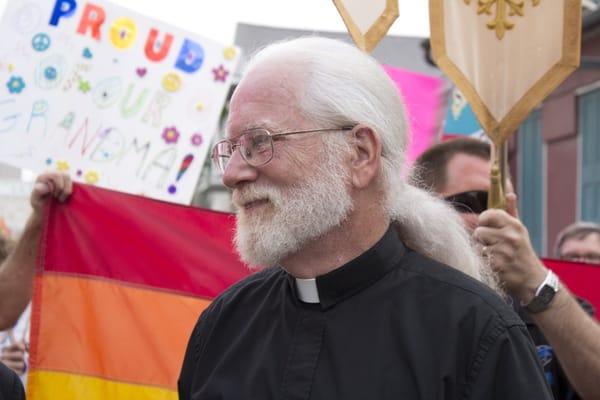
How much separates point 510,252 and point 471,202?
2.09ft

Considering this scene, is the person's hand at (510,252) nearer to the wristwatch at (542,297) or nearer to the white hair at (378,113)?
the wristwatch at (542,297)

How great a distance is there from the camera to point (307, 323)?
188cm

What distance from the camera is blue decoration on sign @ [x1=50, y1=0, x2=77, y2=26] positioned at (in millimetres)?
3828

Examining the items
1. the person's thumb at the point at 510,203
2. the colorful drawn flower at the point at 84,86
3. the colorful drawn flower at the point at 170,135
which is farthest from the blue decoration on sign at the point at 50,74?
the person's thumb at the point at 510,203

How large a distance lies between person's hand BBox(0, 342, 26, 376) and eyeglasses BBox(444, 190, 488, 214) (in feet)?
7.43

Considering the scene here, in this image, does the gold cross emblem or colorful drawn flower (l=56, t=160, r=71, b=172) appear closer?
the gold cross emblem

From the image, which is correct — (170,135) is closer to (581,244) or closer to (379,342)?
(581,244)

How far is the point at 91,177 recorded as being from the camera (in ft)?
12.4

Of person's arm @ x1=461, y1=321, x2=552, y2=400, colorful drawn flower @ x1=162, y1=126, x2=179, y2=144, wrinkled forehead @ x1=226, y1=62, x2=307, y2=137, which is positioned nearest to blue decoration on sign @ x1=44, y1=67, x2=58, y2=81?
colorful drawn flower @ x1=162, y1=126, x2=179, y2=144

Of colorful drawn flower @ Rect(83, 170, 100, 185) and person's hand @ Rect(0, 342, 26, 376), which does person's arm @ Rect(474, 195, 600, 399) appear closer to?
colorful drawn flower @ Rect(83, 170, 100, 185)

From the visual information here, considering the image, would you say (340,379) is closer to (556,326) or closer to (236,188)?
→ (236,188)

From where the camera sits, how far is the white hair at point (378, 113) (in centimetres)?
192

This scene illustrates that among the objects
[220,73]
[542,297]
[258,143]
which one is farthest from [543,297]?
[220,73]

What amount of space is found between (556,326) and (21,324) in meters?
2.93
